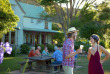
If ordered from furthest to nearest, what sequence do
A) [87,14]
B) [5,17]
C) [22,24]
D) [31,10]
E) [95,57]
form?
1. [31,10]
2. [22,24]
3. [87,14]
4. [5,17]
5. [95,57]

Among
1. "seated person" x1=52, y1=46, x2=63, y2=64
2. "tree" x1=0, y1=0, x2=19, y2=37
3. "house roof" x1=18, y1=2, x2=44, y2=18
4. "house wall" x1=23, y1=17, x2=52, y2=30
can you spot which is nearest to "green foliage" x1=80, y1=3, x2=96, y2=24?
"house wall" x1=23, y1=17, x2=52, y2=30

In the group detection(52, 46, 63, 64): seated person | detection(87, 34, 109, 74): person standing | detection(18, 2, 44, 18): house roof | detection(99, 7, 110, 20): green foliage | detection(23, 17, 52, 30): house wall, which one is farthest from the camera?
detection(18, 2, 44, 18): house roof

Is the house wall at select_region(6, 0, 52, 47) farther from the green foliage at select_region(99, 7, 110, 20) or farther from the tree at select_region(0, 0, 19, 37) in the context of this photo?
the green foliage at select_region(99, 7, 110, 20)

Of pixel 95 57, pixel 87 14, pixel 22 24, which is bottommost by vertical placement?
pixel 95 57

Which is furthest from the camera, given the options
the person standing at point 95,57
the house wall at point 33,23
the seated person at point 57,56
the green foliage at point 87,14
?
the house wall at point 33,23

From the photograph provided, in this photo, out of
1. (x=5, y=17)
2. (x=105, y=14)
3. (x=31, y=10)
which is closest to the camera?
(x=5, y=17)

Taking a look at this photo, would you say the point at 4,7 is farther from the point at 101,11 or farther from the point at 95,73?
the point at 101,11

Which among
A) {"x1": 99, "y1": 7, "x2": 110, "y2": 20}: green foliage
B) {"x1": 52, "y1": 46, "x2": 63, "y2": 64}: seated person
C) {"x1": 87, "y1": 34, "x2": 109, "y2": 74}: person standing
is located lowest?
{"x1": 52, "y1": 46, "x2": 63, "y2": 64}: seated person

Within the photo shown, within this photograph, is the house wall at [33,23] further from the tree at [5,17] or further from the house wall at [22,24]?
the tree at [5,17]

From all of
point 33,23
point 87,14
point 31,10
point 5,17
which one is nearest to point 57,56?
point 5,17

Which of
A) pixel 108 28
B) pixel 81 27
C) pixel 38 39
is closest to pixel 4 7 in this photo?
pixel 81 27

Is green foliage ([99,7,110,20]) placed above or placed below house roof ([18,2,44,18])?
below

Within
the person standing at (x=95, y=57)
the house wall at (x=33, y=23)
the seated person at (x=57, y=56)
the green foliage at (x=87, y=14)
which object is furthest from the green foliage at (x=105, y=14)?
the person standing at (x=95, y=57)

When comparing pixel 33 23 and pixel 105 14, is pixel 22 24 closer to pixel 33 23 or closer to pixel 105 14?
pixel 33 23
